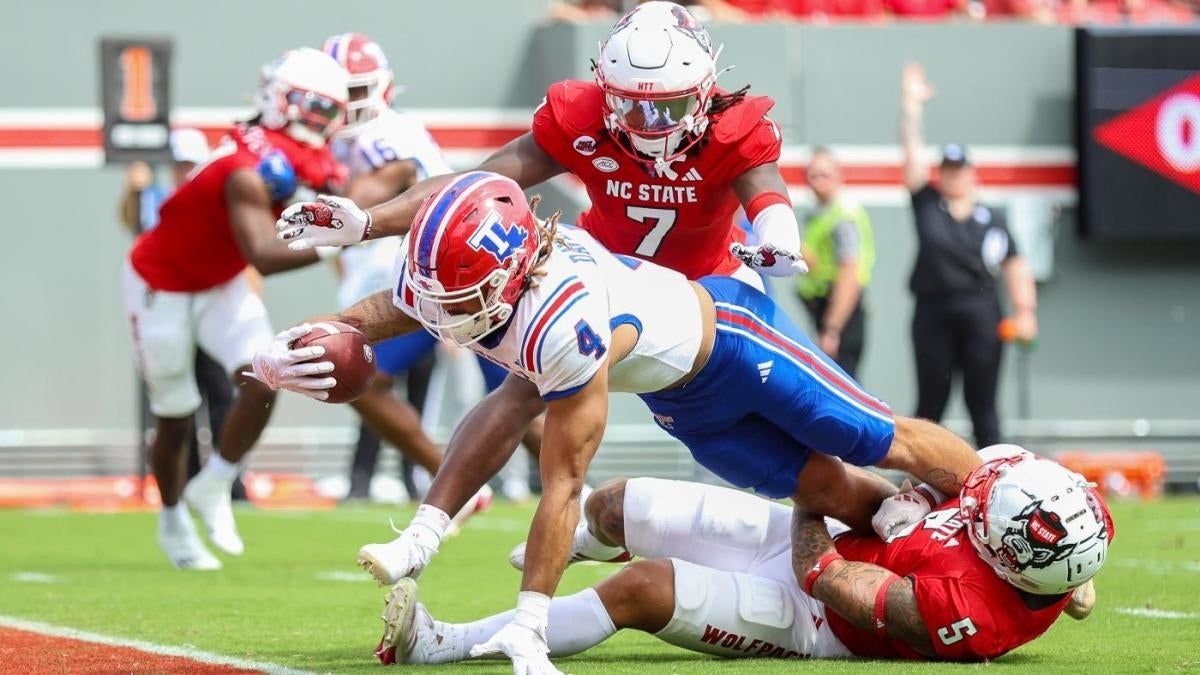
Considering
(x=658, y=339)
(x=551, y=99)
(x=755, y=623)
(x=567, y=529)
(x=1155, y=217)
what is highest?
(x=551, y=99)

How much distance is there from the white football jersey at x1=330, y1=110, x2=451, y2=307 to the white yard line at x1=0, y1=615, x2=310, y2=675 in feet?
8.50

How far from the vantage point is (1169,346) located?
14602 millimetres

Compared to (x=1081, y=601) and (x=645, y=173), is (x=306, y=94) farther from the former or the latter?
(x=1081, y=601)

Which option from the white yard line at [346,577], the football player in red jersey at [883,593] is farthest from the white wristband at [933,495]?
the white yard line at [346,577]

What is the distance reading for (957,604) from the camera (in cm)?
452

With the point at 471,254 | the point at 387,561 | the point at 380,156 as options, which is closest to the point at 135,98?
the point at 380,156

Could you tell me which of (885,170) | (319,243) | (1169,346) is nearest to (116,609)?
(319,243)

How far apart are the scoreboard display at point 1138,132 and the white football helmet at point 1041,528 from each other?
9803 millimetres

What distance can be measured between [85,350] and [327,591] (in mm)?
7307

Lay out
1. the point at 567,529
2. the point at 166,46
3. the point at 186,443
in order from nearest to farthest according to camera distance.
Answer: the point at 567,529, the point at 186,443, the point at 166,46

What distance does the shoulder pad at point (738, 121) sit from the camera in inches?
222

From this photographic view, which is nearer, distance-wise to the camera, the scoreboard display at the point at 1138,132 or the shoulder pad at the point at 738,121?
the shoulder pad at the point at 738,121

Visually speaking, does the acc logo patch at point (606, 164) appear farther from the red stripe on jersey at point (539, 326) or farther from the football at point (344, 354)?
the red stripe on jersey at point (539, 326)

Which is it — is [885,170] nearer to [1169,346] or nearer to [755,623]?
[1169,346]
